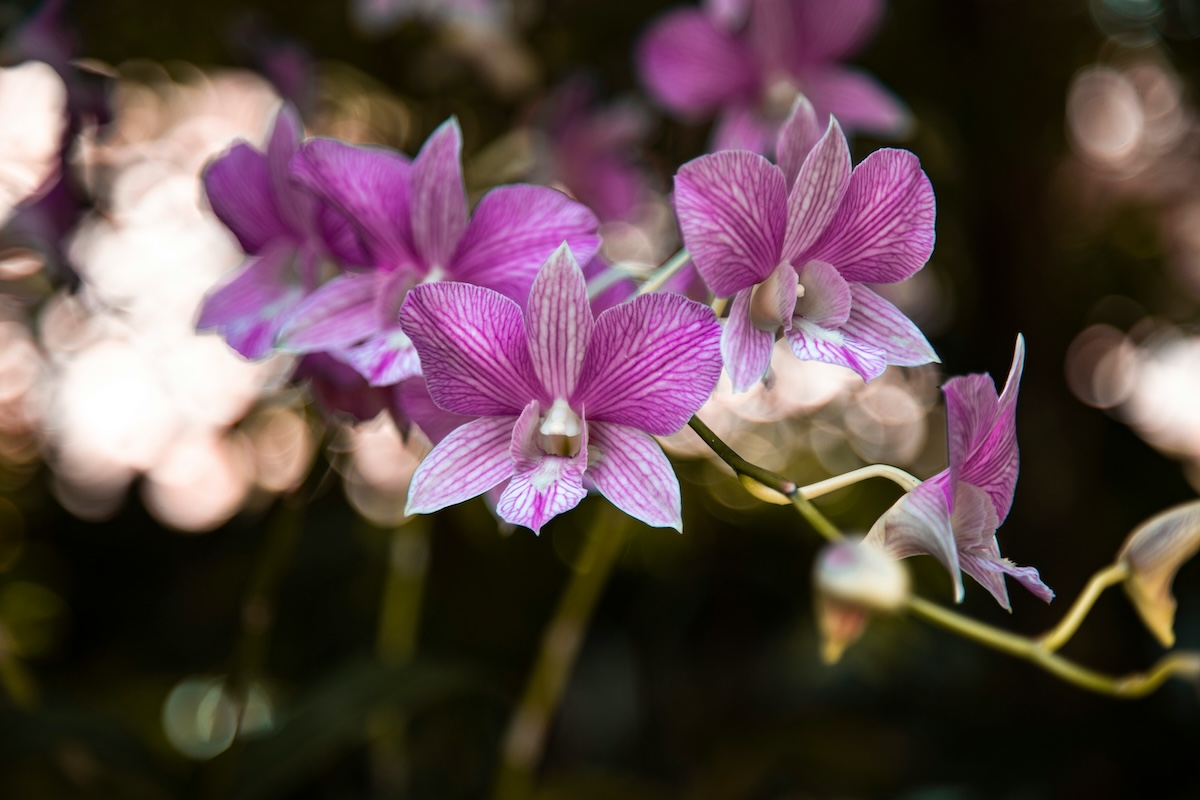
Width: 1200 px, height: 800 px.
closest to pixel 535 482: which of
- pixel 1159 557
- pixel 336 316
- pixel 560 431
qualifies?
pixel 560 431

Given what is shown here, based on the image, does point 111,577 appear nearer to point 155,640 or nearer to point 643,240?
point 155,640

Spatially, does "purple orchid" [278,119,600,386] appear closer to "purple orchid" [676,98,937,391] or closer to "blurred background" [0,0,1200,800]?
"purple orchid" [676,98,937,391]

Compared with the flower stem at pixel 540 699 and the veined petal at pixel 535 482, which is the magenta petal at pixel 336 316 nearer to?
the veined petal at pixel 535 482

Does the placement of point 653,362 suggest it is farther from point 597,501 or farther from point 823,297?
point 597,501

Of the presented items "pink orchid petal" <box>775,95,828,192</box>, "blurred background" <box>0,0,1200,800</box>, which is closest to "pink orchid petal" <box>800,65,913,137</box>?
"blurred background" <box>0,0,1200,800</box>

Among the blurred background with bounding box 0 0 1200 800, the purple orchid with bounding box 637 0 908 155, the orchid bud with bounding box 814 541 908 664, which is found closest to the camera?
the orchid bud with bounding box 814 541 908 664

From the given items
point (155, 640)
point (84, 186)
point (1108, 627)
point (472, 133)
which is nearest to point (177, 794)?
point (84, 186)

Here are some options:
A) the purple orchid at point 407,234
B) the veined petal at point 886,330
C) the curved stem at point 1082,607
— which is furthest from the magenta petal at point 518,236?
the curved stem at point 1082,607
